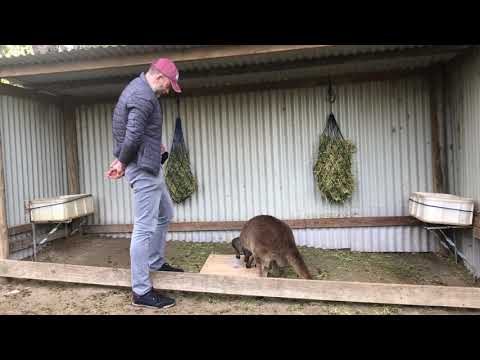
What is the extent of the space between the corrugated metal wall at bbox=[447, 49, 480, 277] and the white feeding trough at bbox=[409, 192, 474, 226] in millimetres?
156

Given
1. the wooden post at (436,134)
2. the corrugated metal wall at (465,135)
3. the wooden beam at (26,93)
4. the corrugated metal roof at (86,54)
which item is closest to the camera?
the corrugated metal roof at (86,54)

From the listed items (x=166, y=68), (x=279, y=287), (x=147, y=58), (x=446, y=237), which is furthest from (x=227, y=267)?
(x=446, y=237)

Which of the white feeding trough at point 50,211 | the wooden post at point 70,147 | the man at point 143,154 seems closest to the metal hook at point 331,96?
the man at point 143,154

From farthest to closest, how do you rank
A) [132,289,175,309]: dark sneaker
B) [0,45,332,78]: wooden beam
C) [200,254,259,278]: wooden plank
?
[200,254,259,278]: wooden plank → [0,45,332,78]: wooden beam → [132,289,175,309]: dark sneaker

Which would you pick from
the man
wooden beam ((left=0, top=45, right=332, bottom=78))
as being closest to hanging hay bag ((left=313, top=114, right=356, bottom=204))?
wooden beam ((left=0, top=45, right=332, bottom=78))

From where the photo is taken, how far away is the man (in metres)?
3.28

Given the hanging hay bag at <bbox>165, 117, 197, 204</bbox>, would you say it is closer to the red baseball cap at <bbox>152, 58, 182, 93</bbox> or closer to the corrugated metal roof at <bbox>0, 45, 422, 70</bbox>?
the corrugated metal roof at <bbox>0, 45, 422, 70</bbox>

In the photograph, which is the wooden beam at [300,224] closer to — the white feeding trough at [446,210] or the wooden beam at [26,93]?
the white feeding trough at [446,210]

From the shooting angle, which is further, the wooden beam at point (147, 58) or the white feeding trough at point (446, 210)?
the white feeding trough at point (446, 210)

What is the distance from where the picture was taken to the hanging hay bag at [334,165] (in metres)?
6.23

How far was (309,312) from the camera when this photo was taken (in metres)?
3.56

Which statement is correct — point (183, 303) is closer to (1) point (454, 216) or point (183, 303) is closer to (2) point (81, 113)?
(1) point (454, 216)

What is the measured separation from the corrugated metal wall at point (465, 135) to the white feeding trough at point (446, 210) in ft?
0.51

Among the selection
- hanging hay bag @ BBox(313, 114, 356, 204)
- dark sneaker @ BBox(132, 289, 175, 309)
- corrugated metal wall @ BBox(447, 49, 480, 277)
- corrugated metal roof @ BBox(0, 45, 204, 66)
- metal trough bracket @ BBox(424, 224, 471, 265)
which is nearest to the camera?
dark sneaker @ BBox(132, 289, 175, 309)
